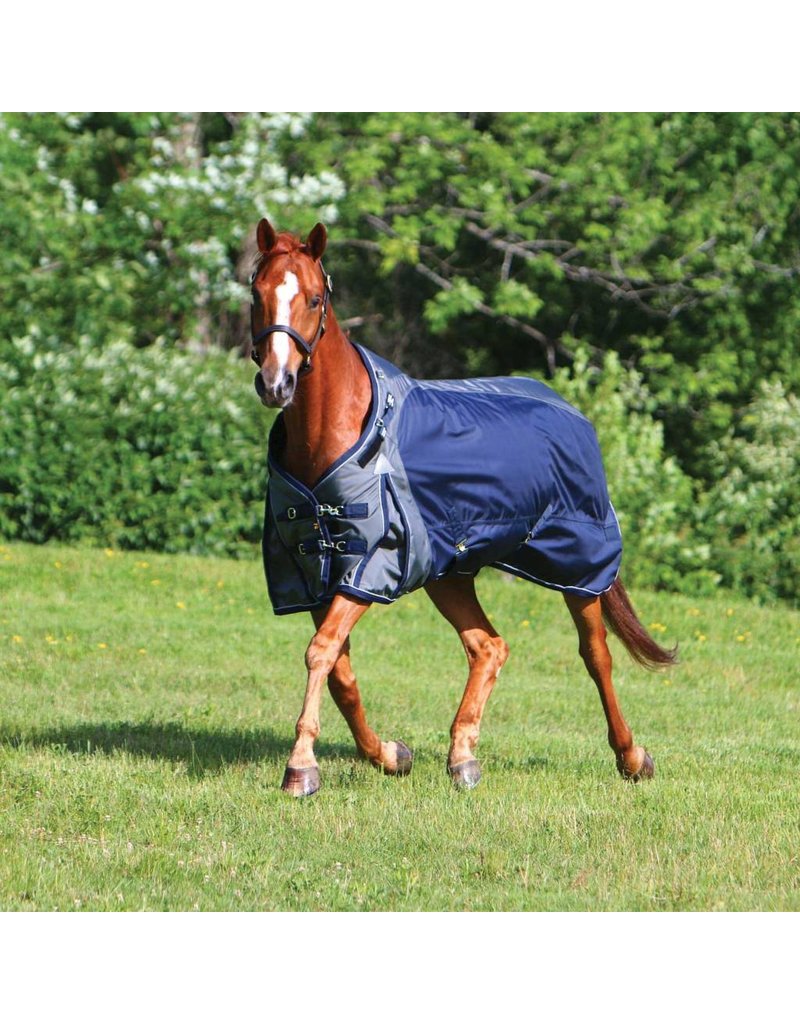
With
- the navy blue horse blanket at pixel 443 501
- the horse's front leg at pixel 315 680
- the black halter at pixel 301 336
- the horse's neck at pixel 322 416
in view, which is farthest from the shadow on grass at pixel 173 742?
the black halter at pixel 301 336

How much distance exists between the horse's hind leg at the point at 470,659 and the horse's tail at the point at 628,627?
65 centimetres

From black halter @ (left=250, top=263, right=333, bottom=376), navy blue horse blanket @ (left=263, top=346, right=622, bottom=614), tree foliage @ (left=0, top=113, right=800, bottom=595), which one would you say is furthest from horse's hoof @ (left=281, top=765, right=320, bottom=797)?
tree foliage @ (left=0, top=113, right=800, bottom=595)

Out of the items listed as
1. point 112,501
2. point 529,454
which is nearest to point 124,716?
point 529,454

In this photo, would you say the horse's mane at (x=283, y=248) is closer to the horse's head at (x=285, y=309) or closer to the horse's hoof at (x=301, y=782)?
the horse's head at (x=285, y=309)

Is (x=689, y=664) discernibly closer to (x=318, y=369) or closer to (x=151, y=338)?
(x=318, y=369)

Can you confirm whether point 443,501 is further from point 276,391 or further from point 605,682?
point 605,682

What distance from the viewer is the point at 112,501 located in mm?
15062

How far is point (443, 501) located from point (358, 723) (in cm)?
126

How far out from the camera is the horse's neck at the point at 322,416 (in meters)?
6.12

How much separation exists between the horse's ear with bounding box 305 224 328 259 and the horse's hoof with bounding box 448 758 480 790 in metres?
2.58

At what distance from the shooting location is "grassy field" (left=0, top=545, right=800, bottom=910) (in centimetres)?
523

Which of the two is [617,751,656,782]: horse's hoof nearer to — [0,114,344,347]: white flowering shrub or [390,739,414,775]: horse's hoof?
[390,739,414,775]: horse's hoof

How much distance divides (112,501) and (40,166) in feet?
18.8

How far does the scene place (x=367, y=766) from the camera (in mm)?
7176
